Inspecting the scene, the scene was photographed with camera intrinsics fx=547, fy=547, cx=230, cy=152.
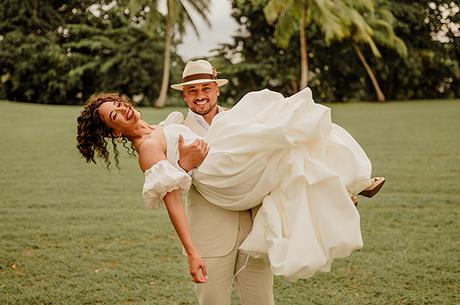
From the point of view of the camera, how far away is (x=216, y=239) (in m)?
2.92

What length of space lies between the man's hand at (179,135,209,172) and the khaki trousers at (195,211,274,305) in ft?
1.49

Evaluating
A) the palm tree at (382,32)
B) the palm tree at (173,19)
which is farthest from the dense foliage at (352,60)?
the palm tree at (173,19)

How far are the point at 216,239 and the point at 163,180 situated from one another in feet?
1.82

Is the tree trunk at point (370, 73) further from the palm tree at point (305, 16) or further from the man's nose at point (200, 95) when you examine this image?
the man's nose at point (200, 95)

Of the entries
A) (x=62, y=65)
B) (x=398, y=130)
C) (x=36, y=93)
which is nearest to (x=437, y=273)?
(x=398, y=130)

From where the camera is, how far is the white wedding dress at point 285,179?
8.52ft

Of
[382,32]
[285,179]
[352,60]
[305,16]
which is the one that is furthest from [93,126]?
[352,60]

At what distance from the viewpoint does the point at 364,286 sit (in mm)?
4676

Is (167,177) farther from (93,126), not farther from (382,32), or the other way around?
(382,32)

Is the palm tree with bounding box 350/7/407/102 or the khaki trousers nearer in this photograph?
the khaki trousers

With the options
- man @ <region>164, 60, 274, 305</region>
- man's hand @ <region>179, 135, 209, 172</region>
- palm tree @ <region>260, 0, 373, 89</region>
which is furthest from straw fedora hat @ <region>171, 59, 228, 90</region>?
palm tree @ <region>260, 0, 373, 89</region>

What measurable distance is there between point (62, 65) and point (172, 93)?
23.1 ft

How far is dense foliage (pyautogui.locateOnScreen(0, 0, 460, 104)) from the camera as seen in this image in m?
30.6

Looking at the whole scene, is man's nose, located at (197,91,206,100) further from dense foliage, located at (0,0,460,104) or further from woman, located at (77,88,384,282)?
dense foliage, located at (0,0,460,104)
